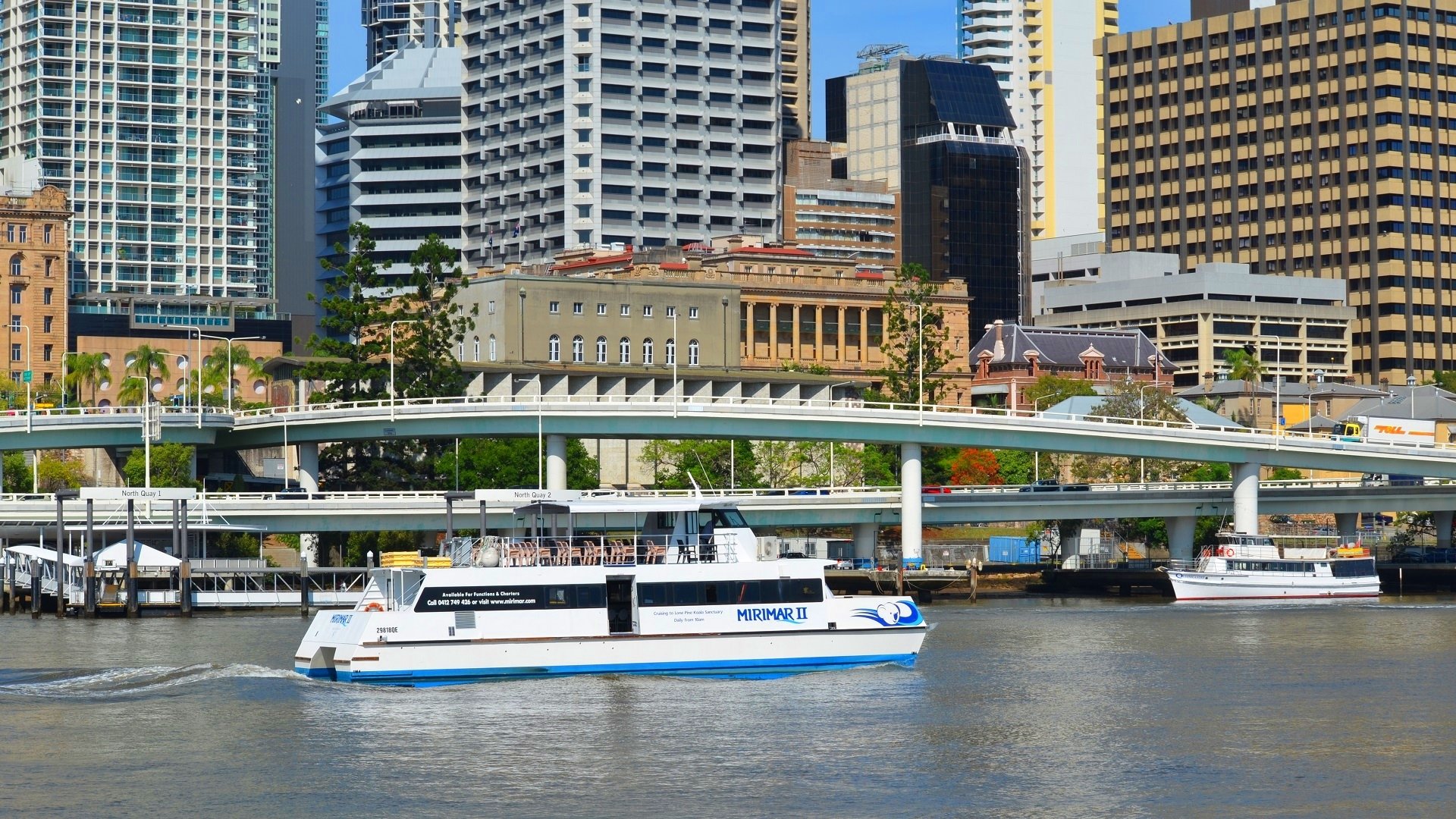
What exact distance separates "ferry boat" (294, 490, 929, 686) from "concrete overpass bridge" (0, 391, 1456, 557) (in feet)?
205

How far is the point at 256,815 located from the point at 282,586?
81.0 meters

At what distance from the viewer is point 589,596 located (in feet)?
254

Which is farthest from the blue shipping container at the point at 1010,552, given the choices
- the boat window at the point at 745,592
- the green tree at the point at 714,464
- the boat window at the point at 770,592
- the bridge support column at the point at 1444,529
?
the boat window at the point at 745,592

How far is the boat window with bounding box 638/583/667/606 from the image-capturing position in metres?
78.0

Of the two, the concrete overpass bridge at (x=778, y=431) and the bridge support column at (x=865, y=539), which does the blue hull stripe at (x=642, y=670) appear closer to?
the concrete overpass bridge at (x=778, y=431)

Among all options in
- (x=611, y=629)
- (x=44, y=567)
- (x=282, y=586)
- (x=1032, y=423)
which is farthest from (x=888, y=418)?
(x=611, y=629)

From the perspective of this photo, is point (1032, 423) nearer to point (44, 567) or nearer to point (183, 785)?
point (44, 567)

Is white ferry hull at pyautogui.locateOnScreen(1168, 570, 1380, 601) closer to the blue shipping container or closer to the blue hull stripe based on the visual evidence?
the blue shipping container

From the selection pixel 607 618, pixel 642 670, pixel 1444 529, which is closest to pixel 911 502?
pixel 1444 529

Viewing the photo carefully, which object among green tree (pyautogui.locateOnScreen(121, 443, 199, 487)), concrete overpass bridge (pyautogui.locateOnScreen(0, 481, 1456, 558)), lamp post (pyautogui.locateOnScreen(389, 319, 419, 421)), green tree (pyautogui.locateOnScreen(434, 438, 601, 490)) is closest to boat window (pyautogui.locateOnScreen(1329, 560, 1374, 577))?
concrete overpass bridge (pyautogui.locateOnScreen(0, 481, 1456, 558))

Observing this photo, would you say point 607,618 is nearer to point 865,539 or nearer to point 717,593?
point 717,593

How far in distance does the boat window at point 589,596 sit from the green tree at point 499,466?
84.3m

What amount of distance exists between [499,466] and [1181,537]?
48.5m

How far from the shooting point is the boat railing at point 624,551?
79.4 m
